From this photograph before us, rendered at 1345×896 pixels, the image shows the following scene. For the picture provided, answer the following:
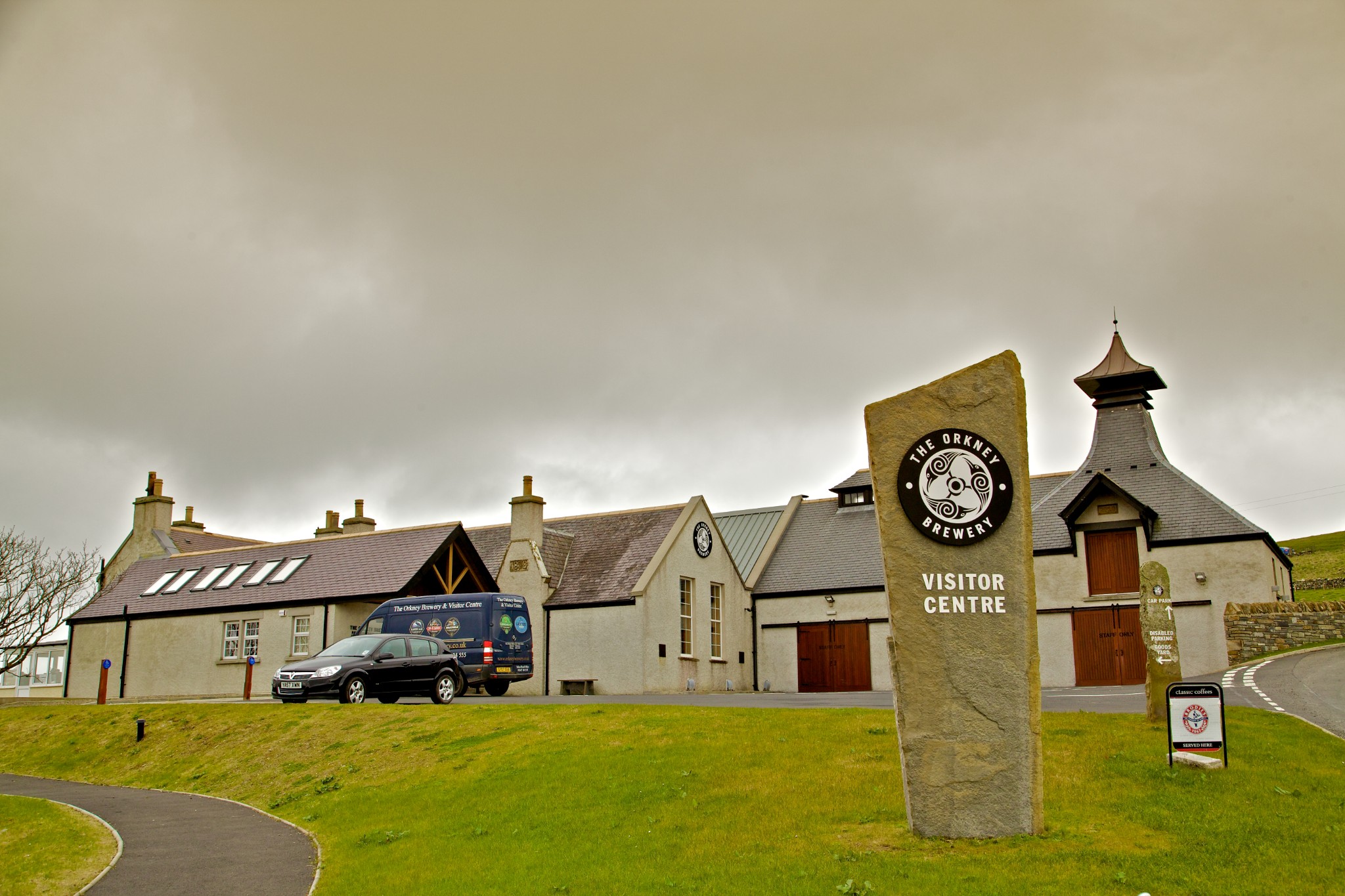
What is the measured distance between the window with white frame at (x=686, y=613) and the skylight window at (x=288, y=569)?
12611 mm

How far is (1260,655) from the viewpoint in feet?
98.8

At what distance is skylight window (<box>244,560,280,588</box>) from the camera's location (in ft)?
118

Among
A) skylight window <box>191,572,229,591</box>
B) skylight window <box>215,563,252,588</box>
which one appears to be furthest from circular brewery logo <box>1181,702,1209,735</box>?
skylight window <box>191,572,229,591</box>

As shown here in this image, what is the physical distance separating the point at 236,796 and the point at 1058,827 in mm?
14064

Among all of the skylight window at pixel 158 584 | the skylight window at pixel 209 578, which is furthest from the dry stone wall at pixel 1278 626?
the skylight window at pixel 158 584

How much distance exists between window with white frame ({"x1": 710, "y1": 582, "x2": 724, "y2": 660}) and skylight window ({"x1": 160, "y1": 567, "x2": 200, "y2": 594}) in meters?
Result: 18.4

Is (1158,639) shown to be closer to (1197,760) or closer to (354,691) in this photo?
(1197,760)

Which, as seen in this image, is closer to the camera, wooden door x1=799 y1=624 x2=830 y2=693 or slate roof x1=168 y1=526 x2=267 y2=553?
wooden door x1=799 y1=624 x2=830 y2=693

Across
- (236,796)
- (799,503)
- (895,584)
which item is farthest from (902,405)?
(799,503)

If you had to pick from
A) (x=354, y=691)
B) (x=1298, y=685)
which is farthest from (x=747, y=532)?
(x=1298, y=685)

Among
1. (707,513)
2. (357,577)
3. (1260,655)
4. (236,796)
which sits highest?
(707,513)

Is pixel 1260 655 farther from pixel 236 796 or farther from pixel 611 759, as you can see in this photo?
pixel 236 796

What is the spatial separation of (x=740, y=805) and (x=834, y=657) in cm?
2475

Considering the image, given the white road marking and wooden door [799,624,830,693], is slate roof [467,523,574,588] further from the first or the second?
the white road marking
